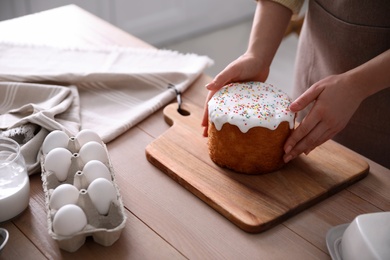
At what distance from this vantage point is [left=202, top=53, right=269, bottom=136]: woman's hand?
1291 millimetres

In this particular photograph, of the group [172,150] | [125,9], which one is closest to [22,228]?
[172,150]

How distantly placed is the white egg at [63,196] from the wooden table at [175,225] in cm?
8

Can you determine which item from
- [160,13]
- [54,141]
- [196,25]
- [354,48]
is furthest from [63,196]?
[196,25]

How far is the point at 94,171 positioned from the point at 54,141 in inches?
5.6

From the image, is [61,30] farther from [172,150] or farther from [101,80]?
[172,150]

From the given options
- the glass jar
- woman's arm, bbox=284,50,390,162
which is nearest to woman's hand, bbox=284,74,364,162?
woman's arm, bbox=284,50,390,162

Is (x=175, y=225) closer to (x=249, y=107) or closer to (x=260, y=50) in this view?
(x=249, y=107)

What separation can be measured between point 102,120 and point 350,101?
582 millimetres

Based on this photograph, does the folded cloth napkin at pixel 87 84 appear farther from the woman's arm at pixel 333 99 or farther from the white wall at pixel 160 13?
the white wall at pixel 160 13

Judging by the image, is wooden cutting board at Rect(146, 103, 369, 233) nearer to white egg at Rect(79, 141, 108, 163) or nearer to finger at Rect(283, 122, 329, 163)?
finger at Rect(283, 122, 329, 163)

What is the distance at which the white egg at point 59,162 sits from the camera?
3.56 feet

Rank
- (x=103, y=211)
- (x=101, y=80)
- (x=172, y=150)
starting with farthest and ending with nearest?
(x=101, y=80) < (x=172, y=150) < (x=103, y=211)

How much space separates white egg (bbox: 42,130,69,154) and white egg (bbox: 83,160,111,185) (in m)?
0.11

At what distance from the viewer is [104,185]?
39.9 inches
